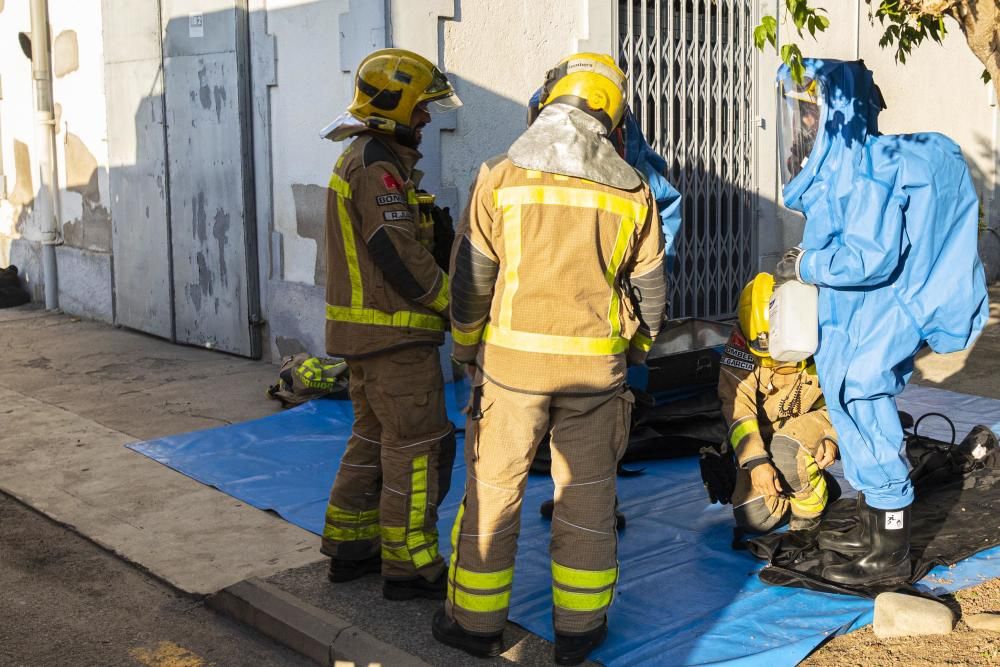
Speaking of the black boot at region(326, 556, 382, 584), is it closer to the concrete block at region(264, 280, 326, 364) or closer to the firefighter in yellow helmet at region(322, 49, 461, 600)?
the firefighter in yellow helmet at region(322, 49, 461, 600)

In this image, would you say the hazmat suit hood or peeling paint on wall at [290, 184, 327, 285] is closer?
the hazmat suit hood

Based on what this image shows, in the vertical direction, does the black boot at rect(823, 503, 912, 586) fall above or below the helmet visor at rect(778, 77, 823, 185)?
below

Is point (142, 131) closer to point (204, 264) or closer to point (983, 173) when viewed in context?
point (204, 264)

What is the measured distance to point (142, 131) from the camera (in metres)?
9.69

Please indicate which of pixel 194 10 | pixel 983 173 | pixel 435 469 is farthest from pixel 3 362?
pixel 983 173

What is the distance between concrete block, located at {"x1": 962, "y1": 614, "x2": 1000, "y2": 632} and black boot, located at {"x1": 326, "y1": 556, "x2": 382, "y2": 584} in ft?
7.35

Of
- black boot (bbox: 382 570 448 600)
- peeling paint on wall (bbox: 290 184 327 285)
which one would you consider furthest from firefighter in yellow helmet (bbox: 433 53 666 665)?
peeling paint on wall (bbox: 290 184 327 285)

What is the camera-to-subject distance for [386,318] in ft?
14.0

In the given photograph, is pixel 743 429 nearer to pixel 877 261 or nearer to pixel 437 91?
pixel 877 261

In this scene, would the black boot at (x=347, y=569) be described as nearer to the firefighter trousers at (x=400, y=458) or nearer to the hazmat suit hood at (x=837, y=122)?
the firefighter trousers at (x=400, y=458)

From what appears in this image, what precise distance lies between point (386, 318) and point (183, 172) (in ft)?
18.4

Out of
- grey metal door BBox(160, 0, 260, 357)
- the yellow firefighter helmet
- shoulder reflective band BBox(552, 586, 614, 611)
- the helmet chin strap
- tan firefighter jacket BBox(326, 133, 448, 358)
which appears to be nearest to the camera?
shoulder reflective band BBox(552, 586, 614, 611)

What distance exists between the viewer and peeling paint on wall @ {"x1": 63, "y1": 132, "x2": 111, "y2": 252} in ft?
34.6

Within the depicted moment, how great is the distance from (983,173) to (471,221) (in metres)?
11.7
